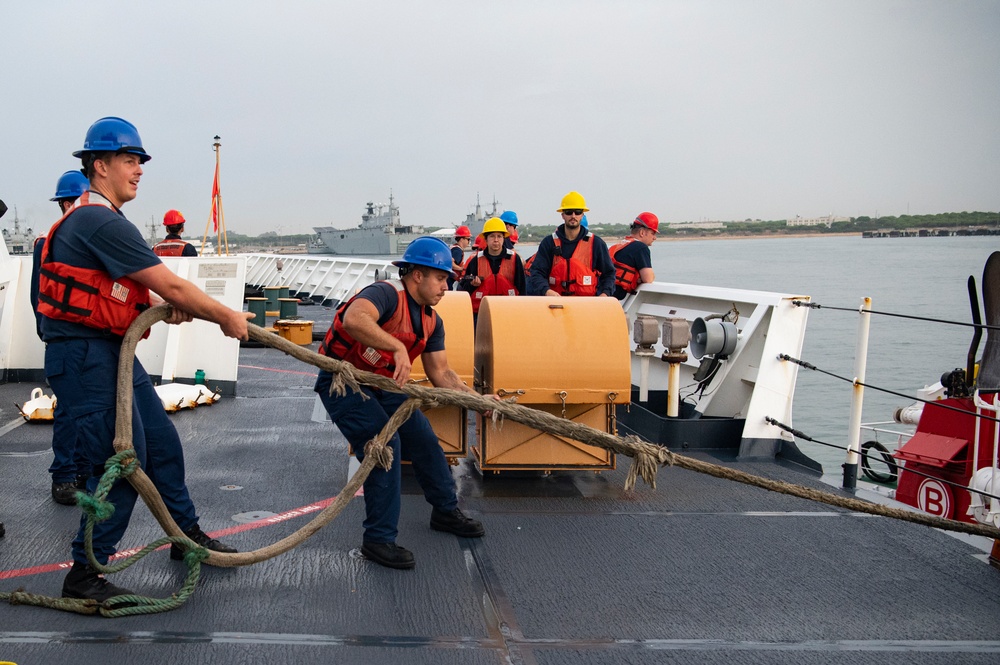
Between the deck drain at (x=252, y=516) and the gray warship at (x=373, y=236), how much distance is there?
7639cm

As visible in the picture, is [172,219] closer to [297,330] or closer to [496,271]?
[297,330]

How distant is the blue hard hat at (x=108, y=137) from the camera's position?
3.39m

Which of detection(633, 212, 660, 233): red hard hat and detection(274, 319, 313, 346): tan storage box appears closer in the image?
detection(633, 212, 660, 233): red hard hat

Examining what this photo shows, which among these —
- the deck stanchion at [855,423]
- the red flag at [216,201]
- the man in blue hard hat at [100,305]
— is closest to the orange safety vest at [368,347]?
the man in blue hard hat at [100,305]

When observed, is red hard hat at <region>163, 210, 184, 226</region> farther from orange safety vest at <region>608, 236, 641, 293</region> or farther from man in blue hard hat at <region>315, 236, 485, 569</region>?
man in blue hard hat at <region>315, 236, 485, 569</region>

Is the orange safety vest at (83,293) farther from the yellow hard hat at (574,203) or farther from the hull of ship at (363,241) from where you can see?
the hull of ship at (363,241)

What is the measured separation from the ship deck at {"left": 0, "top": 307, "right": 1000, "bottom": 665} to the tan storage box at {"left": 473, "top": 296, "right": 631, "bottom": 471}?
25cm

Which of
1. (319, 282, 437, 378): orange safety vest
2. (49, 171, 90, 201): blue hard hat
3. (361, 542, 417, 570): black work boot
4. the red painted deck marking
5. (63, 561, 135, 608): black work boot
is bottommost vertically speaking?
the red painted deck marking

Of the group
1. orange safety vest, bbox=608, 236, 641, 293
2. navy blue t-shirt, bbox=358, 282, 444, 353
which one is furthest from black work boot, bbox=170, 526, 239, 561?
orange safety vest, bbox=608, 236, 641, 293

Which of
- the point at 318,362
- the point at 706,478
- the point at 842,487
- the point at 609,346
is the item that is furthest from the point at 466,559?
the point at 842,487

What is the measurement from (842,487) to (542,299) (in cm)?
239

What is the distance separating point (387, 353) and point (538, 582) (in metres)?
1.29

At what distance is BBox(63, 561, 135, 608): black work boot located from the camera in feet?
11.0

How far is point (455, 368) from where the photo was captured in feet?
17.4
